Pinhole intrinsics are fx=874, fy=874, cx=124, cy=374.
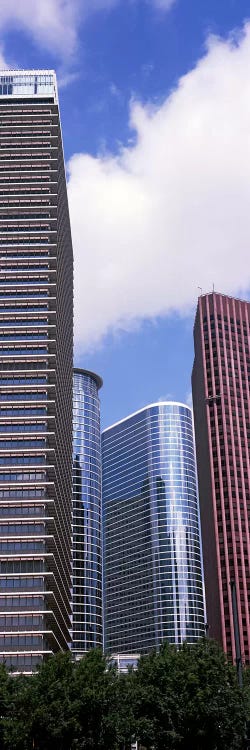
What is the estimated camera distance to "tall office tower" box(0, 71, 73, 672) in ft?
374

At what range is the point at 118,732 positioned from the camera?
80.5 metres

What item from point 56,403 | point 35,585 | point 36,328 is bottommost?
point 35,585

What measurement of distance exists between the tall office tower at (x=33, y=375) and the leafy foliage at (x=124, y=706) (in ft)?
78.2

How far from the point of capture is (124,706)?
274ft

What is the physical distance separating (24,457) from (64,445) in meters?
23.9

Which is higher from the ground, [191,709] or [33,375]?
[33,375]

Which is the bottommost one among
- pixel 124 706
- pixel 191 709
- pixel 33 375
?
pixel 191 709

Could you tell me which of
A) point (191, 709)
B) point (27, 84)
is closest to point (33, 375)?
point (27, 84)

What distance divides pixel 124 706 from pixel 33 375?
55354mm

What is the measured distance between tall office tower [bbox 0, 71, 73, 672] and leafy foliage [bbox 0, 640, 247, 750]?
2384 centimetres

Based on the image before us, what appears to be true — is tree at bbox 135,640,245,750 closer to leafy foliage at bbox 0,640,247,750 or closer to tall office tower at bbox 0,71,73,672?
leafy foliage at bbox 0,640,247,750

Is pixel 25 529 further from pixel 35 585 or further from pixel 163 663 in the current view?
pixel 163 663

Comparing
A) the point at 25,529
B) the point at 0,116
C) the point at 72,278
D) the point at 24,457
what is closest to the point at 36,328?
the point at 24,457

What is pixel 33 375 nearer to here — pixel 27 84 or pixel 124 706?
pixel 27 84
